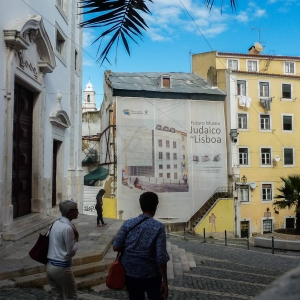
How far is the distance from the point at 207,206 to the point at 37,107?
18.4m

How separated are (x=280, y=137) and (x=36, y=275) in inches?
1090

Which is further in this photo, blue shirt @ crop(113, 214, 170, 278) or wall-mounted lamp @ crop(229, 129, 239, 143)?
wall-mounted lamp @ crop(229, 129, 239, 143)

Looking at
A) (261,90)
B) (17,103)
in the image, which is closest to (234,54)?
(261,90)

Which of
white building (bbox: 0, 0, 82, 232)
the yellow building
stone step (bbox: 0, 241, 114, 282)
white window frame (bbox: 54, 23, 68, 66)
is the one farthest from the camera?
the yellow building

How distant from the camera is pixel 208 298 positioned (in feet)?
20.4

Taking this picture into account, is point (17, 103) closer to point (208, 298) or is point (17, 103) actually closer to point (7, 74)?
point (7, 74)

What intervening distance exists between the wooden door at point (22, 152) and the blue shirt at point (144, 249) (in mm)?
7696

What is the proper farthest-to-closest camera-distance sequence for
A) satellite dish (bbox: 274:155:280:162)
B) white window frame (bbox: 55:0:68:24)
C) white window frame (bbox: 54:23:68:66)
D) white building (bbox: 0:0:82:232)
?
satellite dish (bbox: 274:155:280:162)
white window frame (bbox: 55:0:68:24)
white window frame (bbox: 54:23:68:66)
white building (bbox: 0:0:82:232)

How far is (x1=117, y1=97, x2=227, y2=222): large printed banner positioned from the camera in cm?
2723

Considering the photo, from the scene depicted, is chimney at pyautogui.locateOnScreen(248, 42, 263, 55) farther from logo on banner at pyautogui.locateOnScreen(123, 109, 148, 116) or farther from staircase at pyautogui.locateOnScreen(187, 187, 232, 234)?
staircase at pyautogui.locateOnScreen(187, 187, 232, 234)

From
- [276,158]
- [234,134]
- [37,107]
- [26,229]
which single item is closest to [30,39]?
[37,107]

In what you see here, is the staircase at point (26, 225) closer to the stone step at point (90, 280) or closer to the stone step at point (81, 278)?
the stone step at point (81, 278)

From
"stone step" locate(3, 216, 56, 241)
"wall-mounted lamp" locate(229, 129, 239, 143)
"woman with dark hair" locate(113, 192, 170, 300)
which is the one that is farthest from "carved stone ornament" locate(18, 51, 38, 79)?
"wall-mounted lamp" locate(229, 129, 239, 143)

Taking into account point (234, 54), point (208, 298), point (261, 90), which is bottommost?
point (208, 298)
